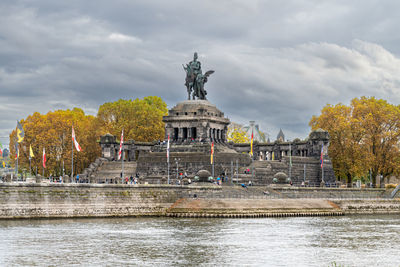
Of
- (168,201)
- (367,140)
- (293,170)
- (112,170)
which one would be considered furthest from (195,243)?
(367,140)

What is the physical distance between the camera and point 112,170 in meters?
93.8

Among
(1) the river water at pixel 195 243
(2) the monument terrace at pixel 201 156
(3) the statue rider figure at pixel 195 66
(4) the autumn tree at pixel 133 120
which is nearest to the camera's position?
(1) the river water at pixel 195 243

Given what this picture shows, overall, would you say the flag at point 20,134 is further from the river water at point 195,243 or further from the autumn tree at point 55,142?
the autumn tree at point 55,142

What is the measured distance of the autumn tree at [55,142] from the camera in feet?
346

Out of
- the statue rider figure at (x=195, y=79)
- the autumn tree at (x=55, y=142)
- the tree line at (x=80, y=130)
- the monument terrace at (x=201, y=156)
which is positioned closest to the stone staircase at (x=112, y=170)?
the monument terrace at (x=201, y=156)

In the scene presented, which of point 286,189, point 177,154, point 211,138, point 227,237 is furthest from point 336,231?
point 211,138

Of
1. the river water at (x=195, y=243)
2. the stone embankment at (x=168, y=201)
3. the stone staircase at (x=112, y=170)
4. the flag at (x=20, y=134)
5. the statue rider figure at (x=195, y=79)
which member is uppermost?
the statue rider figure at (x=195, y=79)

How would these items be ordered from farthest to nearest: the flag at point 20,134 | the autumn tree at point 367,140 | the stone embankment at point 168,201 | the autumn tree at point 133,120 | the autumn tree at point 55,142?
the autumn tree at point 133,120 → the autumn tree at point 55,142 → the autumn tree at point 367,140 → the flag at point 20,134 → the stone embankment at point 168,201

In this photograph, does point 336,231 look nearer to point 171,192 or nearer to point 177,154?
point 171,192

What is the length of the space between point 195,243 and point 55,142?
60.8 metres

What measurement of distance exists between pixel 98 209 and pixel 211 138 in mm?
38461

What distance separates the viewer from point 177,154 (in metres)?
93.1

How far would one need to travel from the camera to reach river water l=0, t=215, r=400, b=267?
42.2 metres

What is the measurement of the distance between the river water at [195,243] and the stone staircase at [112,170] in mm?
24713
